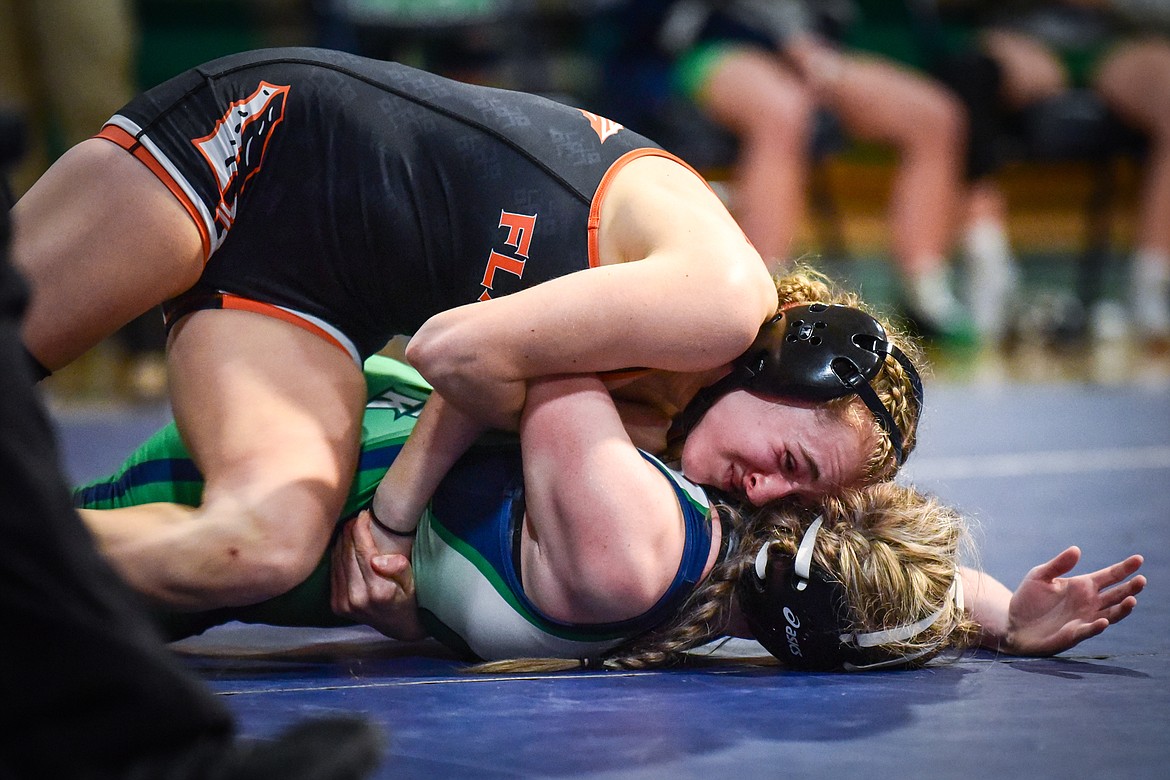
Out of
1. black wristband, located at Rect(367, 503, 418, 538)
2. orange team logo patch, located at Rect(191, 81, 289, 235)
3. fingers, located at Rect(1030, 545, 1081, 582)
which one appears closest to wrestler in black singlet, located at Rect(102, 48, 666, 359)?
orange team logo patch, located at Rect(191, 81, 289, 235)

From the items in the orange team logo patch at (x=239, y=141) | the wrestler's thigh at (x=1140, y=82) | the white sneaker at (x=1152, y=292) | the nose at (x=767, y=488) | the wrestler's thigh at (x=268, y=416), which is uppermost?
the wrestler's thigh at (x=1140, y=82)

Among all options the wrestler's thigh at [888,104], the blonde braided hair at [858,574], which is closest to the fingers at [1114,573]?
the blonde braided hair at [858,574]

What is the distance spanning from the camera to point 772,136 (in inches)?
202

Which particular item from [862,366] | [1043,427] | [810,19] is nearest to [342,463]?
[862,366]

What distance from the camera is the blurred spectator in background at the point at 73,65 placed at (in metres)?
5.13

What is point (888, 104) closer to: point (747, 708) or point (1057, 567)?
point (1057, 567)

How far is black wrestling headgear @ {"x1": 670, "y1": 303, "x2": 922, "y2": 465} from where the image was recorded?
181 cm

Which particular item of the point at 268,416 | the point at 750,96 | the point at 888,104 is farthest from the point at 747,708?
the point at 888,104

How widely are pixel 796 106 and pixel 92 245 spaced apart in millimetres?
3712

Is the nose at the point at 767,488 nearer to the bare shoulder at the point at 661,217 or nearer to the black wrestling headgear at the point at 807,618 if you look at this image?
the black wrestling headgear at the point at 807,618

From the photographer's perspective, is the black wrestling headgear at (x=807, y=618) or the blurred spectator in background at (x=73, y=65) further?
the blurred spectator in background at (x=73, y=65)

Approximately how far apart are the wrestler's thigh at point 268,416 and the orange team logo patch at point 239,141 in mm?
180

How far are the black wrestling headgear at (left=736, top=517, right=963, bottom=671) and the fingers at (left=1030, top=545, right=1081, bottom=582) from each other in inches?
6.4

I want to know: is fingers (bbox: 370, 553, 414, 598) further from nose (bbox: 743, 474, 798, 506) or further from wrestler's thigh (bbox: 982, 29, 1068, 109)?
wrestler's thigh (bbox: 982, 29, 1068, 109)
